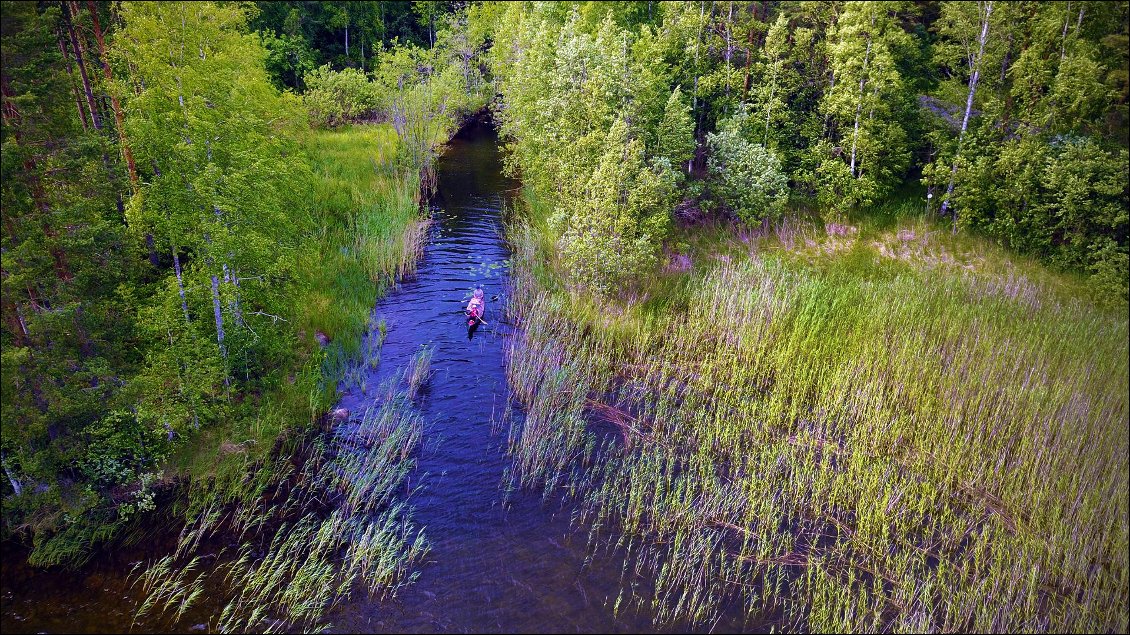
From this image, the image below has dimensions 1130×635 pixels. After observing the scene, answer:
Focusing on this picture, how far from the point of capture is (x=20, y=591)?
10984mm

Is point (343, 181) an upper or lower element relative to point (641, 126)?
lower

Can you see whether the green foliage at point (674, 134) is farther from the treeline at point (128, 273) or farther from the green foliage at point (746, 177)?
the treeline at point (128, 273)

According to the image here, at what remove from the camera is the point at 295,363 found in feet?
57.5

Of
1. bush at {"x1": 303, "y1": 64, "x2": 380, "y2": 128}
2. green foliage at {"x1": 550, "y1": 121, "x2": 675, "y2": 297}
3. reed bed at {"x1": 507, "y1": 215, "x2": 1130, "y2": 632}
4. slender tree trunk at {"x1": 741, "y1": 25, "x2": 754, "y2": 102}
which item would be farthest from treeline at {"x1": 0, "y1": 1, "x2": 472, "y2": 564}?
bush at {"x1": 303, "y1": 64, "x2": 380, "y2": 128}

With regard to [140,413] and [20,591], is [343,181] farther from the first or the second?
[20,591]

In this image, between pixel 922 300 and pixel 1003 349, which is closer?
pixel 1003 349

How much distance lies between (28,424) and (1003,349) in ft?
78.4

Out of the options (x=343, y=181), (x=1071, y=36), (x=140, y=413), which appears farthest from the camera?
(x=343, y=181)

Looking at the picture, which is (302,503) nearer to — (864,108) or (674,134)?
(674,134)

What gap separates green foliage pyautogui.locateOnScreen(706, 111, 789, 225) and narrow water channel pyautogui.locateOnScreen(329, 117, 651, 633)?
11672 millimetres

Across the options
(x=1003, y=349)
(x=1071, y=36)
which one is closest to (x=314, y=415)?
(x=1003, y=349)

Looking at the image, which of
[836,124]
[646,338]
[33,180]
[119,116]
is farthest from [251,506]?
[836,124]

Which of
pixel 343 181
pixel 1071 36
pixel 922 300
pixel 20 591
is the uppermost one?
pixel 1071 36

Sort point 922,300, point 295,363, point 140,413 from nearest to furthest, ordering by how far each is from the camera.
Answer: point 140,413, point 295,363, point 922,300
